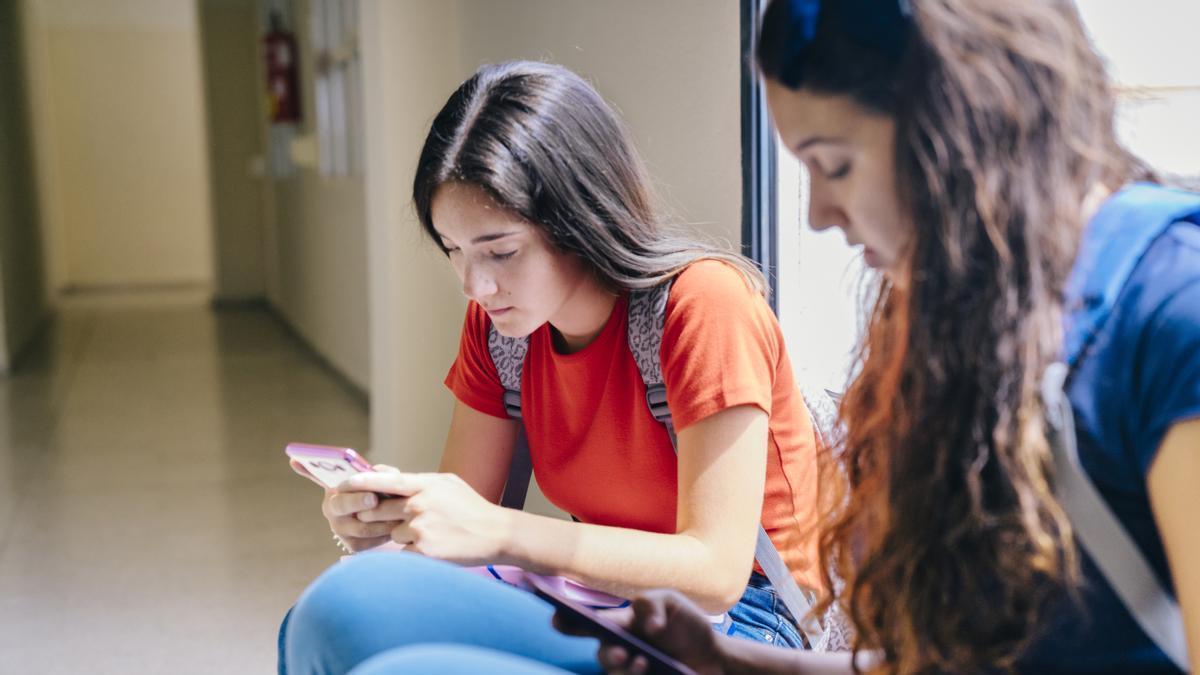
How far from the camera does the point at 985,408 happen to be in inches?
31.4

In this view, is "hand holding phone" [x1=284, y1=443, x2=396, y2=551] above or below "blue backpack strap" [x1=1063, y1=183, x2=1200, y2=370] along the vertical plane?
below

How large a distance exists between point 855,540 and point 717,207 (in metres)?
1.23

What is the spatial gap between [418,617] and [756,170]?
1.24 m

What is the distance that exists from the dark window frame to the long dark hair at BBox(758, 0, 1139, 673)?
3.94ft

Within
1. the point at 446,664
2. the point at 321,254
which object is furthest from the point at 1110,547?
the point at 321,254

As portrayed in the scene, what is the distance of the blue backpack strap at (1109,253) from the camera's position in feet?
2.59

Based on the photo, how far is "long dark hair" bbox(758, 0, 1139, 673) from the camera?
783 mm

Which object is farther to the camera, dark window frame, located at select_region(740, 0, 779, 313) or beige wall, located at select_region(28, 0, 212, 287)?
beige wall, located at select_region(28, 0, 212, 287)

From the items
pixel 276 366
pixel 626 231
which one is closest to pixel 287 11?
pixel 276 366

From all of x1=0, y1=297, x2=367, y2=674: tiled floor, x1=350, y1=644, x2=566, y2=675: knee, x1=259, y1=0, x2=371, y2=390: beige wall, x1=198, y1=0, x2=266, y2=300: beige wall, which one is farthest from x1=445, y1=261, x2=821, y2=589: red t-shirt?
x1=198, y1=0, x2=266, y2=300: beige wall

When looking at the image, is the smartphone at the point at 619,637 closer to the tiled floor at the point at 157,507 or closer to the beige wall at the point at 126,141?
the tiled floor at the point at 157,507

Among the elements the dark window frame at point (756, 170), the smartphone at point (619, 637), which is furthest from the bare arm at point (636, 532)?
the dark window frame at point (756, 170)

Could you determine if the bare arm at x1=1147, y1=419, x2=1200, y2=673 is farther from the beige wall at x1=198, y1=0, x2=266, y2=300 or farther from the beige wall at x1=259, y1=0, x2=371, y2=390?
the beige wall at x1=198, y1=0, x2=266, y2=300

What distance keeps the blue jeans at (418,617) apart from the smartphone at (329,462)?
21 cm
